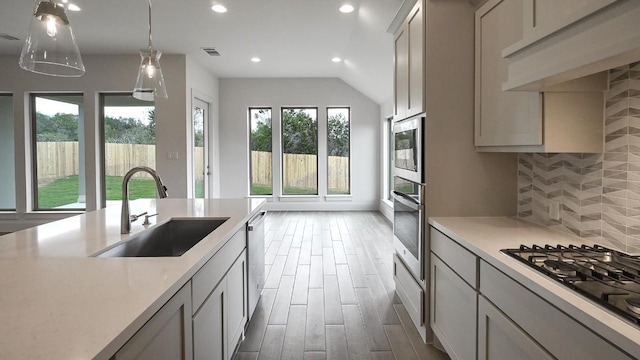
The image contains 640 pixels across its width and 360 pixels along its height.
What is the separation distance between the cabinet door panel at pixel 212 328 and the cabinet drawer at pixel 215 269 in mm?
45

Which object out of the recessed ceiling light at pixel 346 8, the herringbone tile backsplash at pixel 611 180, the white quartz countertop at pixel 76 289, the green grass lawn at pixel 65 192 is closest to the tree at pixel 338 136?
the green grass lawn at pixel 65 192

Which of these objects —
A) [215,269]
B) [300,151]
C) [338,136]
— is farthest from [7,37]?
[338,136]

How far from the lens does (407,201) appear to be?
2744 mm

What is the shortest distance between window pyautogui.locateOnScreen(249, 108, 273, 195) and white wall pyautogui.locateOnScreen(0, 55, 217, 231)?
2.25m

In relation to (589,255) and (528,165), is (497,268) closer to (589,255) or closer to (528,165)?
(589,255)

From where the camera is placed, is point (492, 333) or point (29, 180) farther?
point (29, 180)

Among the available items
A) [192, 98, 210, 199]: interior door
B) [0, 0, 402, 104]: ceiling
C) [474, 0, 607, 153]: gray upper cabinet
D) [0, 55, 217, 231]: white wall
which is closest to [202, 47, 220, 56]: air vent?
[0, 0, 402, 104]: ceiling

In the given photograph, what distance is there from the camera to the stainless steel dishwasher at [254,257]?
2614 millimetres

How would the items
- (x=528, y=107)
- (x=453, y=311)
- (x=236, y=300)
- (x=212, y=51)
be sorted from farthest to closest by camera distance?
(x=212, y=51) → (x=236, y=300) → (x=453, y=311) → (x=528, y=107)

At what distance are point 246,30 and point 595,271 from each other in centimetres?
462

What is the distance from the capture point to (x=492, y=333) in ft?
5.15

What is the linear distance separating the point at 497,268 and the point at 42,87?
A: 7.16 metres

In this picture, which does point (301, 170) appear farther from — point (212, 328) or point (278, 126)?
point (212, 328)

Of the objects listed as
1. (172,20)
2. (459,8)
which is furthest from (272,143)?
(459,8)
